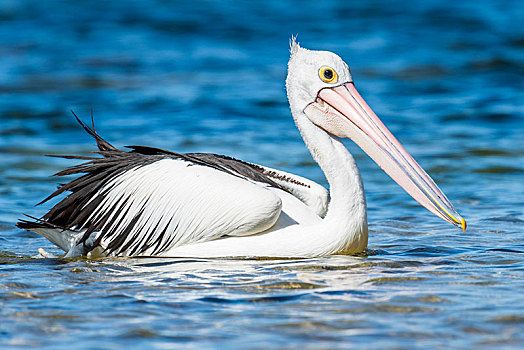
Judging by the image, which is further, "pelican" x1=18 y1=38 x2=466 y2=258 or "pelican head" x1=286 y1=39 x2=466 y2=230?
"pelican head" x1=286 y1=39 x2=466 y2=230

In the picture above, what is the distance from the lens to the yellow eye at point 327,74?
498cm

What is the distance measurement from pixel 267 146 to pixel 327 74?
4.34 m

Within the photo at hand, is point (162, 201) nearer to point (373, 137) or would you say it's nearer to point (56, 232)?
point (56, 232)

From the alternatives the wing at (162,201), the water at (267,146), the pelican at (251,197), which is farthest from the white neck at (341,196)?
the wing at (162,201)

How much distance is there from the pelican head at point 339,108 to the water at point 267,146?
0.58 m

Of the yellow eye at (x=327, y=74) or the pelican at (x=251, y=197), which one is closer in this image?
the pelican at (x=251, y=197)

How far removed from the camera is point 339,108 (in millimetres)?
4965

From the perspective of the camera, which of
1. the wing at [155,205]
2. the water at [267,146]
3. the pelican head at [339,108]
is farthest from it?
the pelican head at [339,108]

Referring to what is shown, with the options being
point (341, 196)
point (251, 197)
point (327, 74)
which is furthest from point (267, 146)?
point (251, 197)

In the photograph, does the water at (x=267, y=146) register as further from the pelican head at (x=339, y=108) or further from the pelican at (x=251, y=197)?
the pelican head at (x=339, y=108)

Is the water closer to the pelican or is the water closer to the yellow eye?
the pelican

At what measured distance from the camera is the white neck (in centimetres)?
466

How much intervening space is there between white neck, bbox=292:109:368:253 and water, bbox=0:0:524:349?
5.0 inches

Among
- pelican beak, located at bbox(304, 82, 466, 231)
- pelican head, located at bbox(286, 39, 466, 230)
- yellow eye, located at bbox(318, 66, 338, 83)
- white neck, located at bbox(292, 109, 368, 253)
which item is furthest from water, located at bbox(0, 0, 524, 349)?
yellow eye, located at bbox(318, 66, 338, 83)
